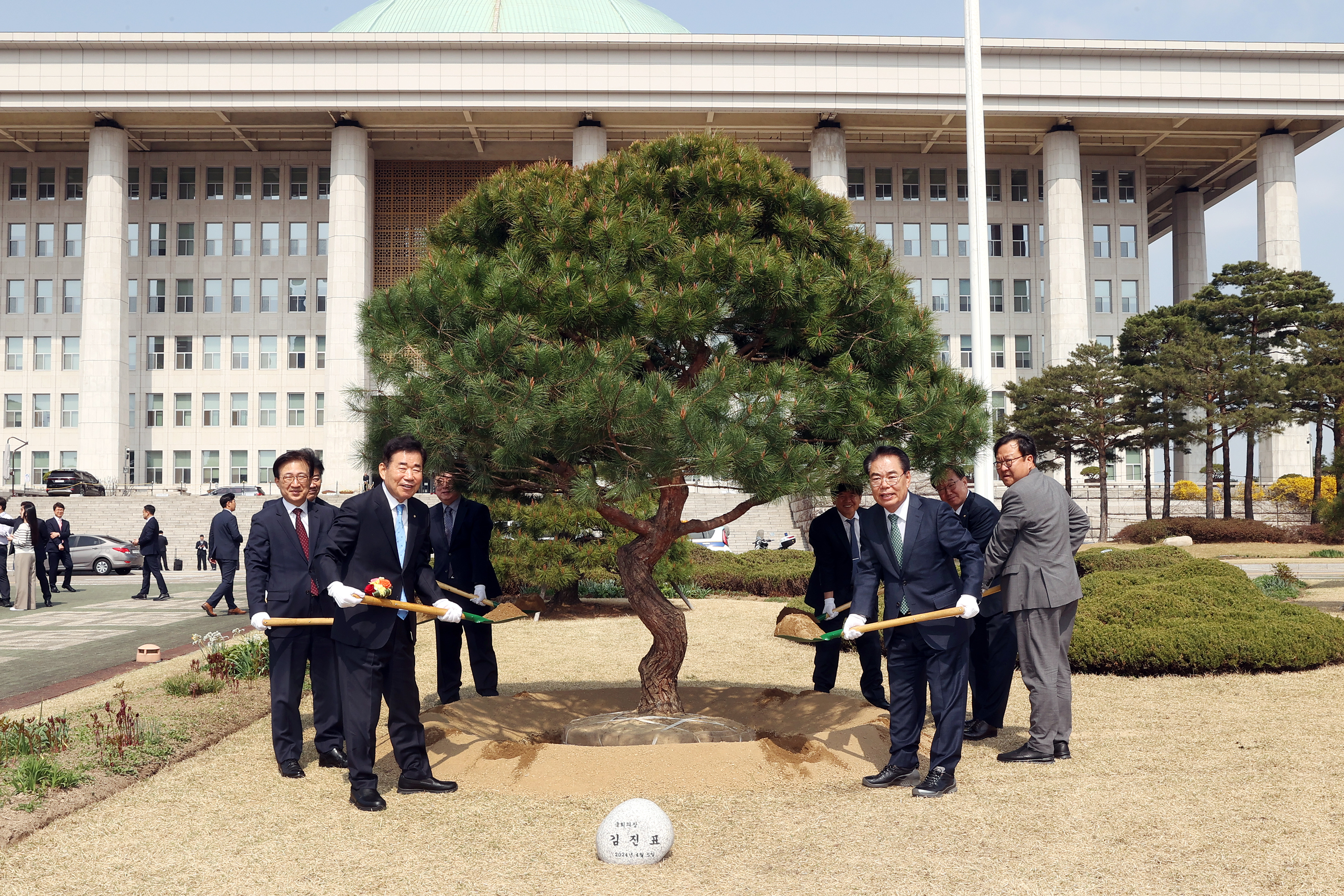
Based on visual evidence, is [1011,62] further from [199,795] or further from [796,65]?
[199,795]

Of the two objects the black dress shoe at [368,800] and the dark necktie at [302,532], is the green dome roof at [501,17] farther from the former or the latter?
the black dress shoe at [368,800]

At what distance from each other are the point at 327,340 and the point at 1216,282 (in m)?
38.3

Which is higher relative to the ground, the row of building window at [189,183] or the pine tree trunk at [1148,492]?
the row of building window at [189,183]

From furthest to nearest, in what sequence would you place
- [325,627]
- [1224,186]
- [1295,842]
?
[1224,186]
[325,627]
[1295,842]

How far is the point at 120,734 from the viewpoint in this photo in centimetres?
695

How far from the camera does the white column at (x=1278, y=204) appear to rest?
159ft

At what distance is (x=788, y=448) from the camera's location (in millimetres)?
6203

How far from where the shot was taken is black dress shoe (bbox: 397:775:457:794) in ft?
19.8

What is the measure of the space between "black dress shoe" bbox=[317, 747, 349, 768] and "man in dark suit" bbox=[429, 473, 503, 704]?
1109mm

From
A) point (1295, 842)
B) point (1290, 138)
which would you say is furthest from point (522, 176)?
point (1290, 138)

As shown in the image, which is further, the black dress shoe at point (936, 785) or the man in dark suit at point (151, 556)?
the man in dark suit at point (151, 556)

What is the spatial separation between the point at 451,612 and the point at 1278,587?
15439 millimetres

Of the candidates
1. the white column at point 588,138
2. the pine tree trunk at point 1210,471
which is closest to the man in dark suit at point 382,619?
the pine tree trunk at point 1210,471

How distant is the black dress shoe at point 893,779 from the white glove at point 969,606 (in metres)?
0.95
